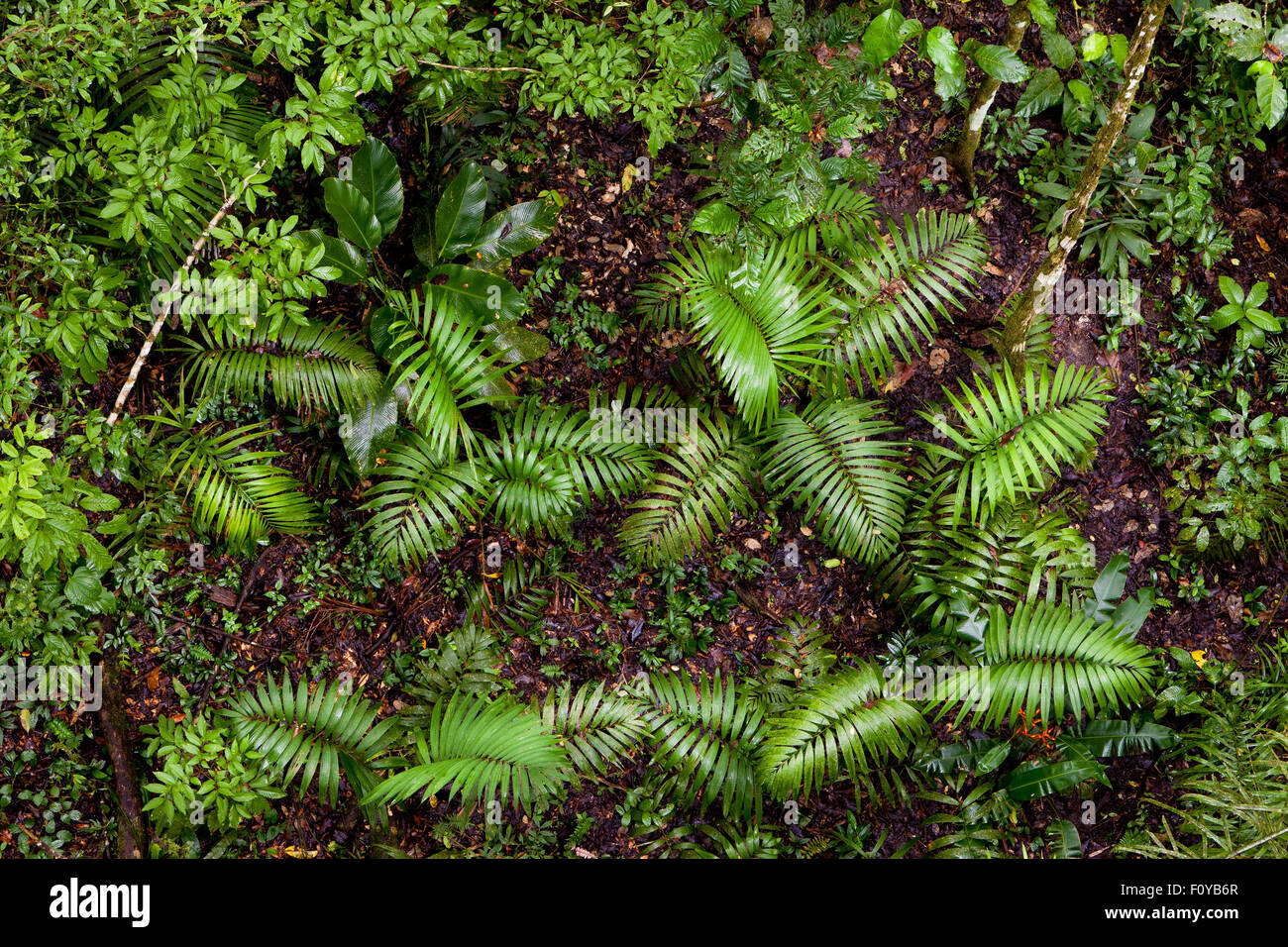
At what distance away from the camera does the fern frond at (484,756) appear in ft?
11.5

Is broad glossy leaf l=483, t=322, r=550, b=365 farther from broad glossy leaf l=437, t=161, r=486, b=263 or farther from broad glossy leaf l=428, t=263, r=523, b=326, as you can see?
broad glossy leaf l=437, t=161, r=486, b=263

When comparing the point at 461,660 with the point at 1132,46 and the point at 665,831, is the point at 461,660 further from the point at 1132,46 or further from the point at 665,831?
the point at 1132,46

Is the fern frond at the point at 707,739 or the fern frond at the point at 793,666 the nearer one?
the fern frond at the point at 707,739

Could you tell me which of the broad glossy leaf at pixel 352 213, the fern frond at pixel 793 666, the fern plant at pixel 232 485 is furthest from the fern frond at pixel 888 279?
the fern plant at pixel 232 485

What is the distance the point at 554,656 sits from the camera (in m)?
4.32

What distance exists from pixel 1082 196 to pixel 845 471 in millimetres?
1628

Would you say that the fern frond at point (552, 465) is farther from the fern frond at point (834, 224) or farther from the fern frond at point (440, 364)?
the fern frond at point (834, 224)

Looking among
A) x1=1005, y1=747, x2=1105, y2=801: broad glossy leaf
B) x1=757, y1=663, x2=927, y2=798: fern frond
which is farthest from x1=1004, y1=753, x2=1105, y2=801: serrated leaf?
x1=757, y1=663, x2=927, y2=798: fern frond

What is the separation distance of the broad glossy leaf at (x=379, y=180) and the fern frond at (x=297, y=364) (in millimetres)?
588

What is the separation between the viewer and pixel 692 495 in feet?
13.7

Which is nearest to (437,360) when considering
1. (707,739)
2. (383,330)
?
(383,330)

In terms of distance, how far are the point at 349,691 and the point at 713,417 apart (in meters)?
2.28

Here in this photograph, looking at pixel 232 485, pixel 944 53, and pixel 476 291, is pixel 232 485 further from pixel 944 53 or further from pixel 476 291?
pixel 944 53

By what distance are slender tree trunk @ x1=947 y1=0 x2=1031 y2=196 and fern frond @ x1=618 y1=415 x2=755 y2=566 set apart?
6.66 ft
